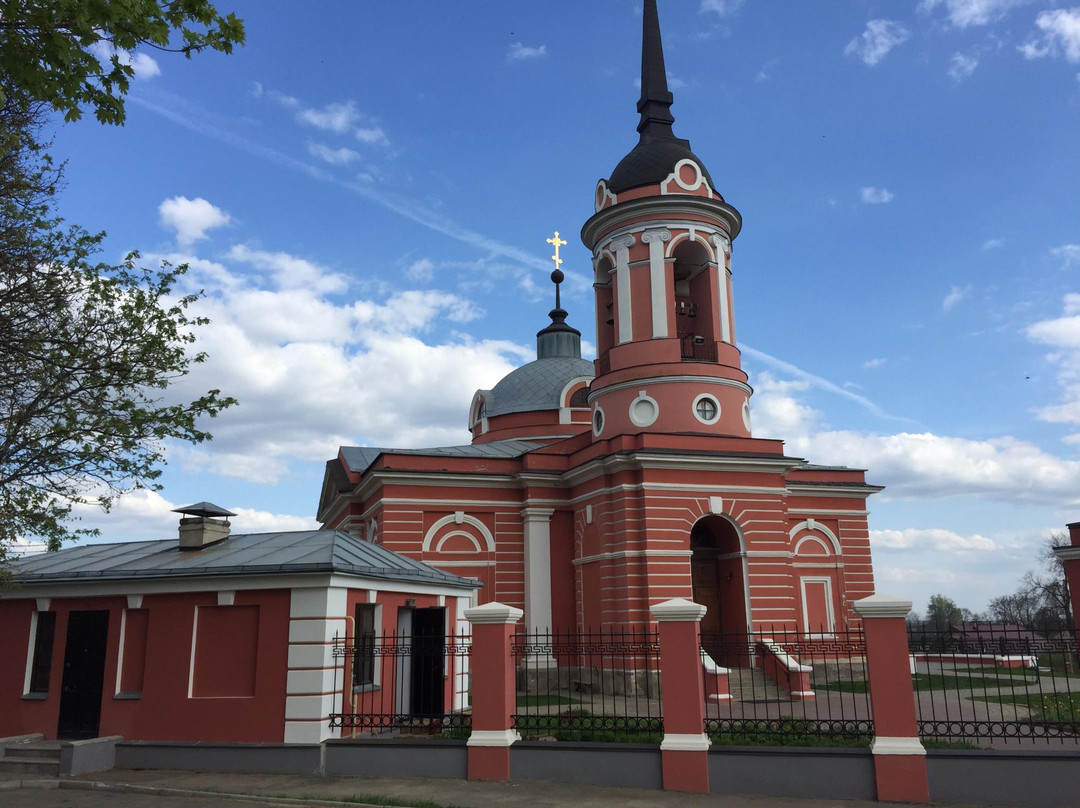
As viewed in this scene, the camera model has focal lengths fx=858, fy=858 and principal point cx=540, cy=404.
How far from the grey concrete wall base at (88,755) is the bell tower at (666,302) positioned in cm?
1282

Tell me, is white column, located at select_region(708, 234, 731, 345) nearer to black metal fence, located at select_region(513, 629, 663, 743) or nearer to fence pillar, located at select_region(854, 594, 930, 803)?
black metal fence, located at select_region(513, 629, 663, 743)

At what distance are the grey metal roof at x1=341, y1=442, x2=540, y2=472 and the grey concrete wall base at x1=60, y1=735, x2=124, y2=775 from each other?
11.9 metres

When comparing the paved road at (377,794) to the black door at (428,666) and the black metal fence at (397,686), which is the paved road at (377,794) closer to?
the black metal fence at (397,686)

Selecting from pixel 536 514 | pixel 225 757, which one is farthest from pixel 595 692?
pixel 225 757

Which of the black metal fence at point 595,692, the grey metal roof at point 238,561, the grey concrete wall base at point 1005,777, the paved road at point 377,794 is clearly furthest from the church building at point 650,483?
the grey concrete wall base at point 1005,777

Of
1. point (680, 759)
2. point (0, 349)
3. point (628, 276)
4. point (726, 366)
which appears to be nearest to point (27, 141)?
point (0, 349)

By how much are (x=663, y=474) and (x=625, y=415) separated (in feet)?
6.98

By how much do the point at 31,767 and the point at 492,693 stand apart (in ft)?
19.8

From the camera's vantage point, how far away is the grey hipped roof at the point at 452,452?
907 inches

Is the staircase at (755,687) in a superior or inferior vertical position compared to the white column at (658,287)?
inferior

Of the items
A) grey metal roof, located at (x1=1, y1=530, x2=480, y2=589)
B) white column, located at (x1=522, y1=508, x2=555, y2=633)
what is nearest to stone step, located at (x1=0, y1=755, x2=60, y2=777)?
grey metal roof, located at (x1=1, y1=530, x2=480, y2=589)

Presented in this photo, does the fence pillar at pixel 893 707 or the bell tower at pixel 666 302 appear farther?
the bell tower at pixel 666 302

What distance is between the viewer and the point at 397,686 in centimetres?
1266

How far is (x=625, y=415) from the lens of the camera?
69.2 feet
